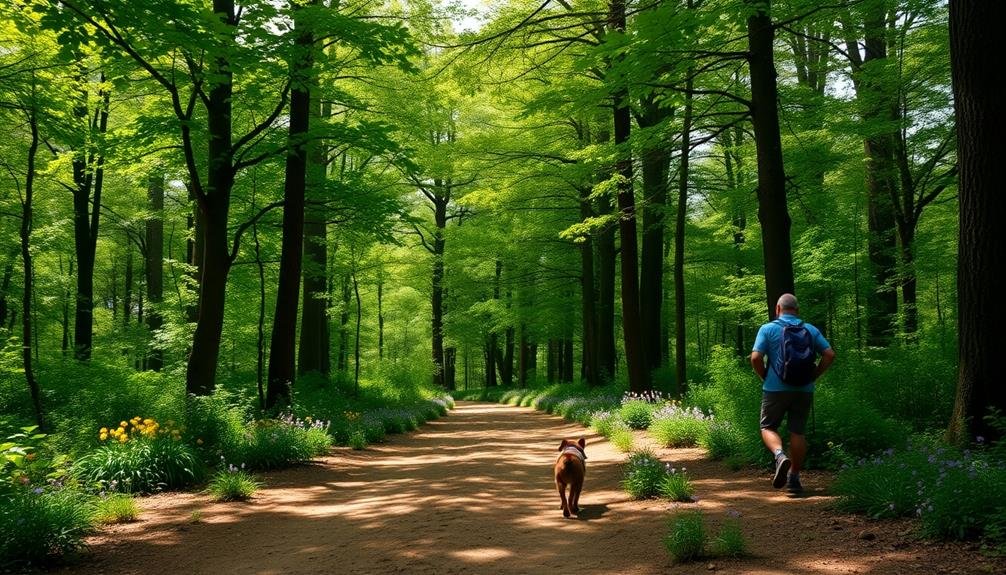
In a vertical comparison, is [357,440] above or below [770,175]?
below

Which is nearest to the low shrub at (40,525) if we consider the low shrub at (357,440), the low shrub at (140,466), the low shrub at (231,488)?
the low shrub at (140,466)

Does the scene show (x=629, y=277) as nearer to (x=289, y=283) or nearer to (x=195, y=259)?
(x=289, y=283)

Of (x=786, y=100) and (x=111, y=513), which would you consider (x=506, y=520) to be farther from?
(x=786, y=100)

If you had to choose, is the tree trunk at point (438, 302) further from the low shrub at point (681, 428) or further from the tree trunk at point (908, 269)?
the low shrub at point (681, 428)

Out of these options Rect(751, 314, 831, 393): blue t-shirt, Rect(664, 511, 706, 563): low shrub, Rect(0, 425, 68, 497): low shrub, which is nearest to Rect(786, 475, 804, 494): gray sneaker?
Rect(751, 314, 831, 393): blue t-shirt

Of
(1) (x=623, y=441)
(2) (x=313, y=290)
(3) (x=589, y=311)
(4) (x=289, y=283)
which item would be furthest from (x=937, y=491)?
(3) (x=589, y=311)

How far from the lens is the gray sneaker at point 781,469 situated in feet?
18.1

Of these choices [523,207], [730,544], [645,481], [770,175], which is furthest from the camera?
[523,207]

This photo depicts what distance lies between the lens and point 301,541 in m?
5.21

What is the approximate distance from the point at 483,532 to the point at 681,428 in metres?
4.92

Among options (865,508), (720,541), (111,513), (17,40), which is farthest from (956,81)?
(17,40)

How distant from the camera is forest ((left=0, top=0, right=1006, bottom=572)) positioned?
536 cm

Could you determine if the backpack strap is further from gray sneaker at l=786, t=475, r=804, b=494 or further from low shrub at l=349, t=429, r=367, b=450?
low shrub at l=349, t=429, r=367, b=450

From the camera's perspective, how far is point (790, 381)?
5660 mm
